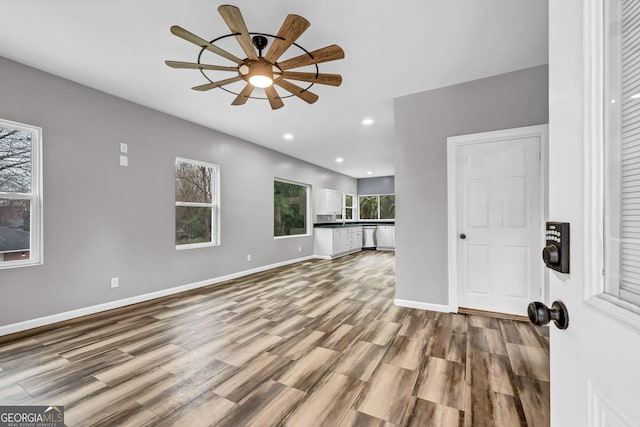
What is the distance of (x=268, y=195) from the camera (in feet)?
20.2

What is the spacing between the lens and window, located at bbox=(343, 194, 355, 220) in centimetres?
998

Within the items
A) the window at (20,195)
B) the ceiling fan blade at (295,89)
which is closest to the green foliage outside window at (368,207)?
the ceiling fan blade at (295,89)

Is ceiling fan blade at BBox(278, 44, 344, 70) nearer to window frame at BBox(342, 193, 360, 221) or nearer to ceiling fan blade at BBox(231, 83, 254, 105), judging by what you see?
ceiling fan blade at BBox(231, 83, 254, 105)

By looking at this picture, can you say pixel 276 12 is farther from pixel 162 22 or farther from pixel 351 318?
pixel 351 318

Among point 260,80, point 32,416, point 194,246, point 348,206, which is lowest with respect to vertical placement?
point 32,416

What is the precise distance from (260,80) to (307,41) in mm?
573

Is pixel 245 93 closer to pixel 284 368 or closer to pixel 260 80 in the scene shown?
pixel 260 80

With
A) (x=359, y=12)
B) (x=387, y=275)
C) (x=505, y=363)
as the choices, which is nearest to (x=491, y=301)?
(x=505, y=363)

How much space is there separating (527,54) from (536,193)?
1.35m

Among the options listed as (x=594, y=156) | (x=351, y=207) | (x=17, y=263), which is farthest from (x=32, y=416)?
(x=351, y=207)

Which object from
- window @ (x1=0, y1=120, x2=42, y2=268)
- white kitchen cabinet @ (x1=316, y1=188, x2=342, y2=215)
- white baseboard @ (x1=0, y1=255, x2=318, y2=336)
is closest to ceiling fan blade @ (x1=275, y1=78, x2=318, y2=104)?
window @ (x1=0, y1=120, x2=42, y2=268)

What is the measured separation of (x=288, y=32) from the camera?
75.7 inches

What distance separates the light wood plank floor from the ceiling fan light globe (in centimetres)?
228

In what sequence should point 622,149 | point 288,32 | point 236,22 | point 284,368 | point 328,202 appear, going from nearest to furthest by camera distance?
point 622,149
point 236,22
point 288,32
point 284,368
point 328,202
